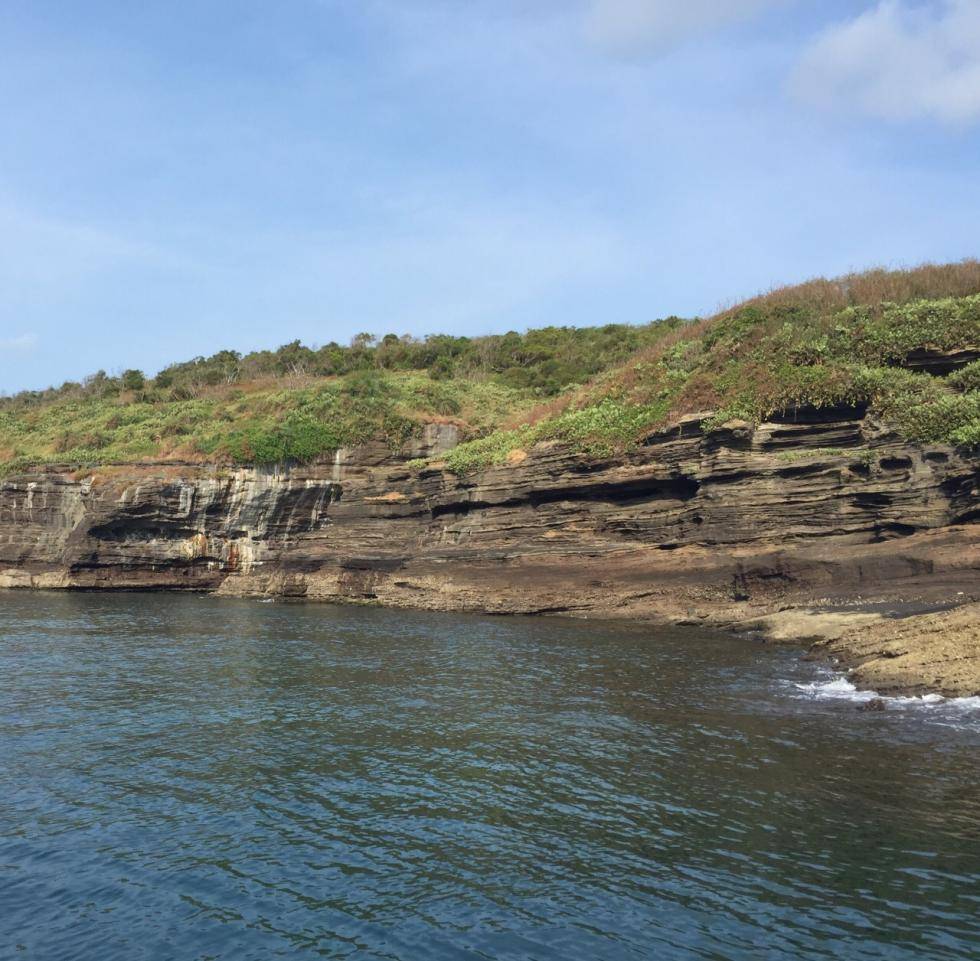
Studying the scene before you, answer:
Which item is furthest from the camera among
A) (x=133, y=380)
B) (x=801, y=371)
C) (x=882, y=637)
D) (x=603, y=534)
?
(x=133, y=380)

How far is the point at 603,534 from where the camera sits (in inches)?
1511

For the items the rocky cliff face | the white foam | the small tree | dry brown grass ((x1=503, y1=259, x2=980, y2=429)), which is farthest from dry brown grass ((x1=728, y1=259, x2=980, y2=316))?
the small tree

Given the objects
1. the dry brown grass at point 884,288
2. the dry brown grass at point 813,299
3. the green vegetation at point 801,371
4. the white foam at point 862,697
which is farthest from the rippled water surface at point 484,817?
the dry brown grass at point 884,288

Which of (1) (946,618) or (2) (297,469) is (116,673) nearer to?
(1) (946,618)

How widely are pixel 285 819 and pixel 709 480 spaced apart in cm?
2705

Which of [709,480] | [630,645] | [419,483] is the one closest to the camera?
[630,645]

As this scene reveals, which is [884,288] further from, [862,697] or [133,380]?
[133,380]

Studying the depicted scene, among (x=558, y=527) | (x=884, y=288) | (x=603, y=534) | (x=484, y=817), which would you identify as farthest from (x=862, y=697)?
(x=884, y=288)

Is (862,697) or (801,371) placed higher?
(801,371)

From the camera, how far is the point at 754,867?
10336 millimetres

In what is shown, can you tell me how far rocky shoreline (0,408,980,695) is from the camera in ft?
90.3

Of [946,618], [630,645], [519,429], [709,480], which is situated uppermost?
[519,429]

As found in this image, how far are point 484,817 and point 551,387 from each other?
61787 mm

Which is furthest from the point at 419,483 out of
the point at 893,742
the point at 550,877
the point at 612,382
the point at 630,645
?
the point at 550,877
